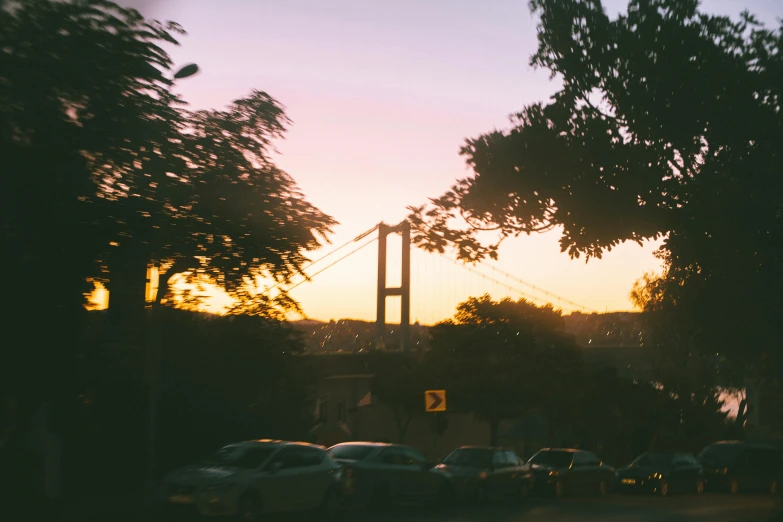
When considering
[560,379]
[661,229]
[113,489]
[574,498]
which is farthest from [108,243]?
[560,379]

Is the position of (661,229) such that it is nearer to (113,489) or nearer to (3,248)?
(3,248)

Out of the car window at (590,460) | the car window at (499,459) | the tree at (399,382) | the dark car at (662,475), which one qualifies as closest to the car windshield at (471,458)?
the car window at (499,459)

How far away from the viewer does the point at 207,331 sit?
2477 cm

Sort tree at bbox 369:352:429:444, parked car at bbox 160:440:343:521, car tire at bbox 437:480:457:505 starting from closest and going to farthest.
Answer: parked car at bbox 160:440:343:521 < car tire at bbox 437:480:457:505 < tree at bbox 369:352:429:444

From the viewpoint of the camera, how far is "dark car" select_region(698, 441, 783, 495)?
1361 inches

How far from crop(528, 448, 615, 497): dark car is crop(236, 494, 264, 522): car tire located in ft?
44.7

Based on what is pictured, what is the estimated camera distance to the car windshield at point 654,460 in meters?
33.2

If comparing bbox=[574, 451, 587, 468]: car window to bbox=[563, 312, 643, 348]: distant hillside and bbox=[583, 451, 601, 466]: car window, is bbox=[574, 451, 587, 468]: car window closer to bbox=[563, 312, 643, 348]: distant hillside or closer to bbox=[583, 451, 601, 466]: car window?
bbox=[583, 451, 601, 466]: car window

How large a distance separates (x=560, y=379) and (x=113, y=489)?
2368cm

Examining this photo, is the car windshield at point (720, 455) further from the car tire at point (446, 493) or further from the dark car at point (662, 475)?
the car tire at point (446, 493)

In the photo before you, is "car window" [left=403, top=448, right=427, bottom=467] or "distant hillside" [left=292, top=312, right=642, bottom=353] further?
"distant hillside" [left=292, top=312, right=642, bottom=353]

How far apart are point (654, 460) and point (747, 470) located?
402 cm

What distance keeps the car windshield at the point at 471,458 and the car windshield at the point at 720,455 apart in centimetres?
1379

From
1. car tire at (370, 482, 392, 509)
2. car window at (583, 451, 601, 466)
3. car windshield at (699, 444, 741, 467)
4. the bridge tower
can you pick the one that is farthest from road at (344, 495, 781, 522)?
the bridge tower
